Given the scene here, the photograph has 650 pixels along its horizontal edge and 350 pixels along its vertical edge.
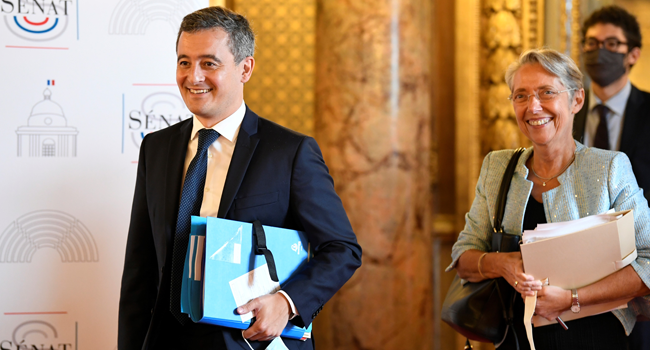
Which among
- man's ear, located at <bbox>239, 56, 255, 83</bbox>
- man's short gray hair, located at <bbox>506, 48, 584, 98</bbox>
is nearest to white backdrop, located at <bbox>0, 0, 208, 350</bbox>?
man's ear, located at <bbox>239, 56, 255, 83</bbox>

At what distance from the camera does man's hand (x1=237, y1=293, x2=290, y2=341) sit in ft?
5.70

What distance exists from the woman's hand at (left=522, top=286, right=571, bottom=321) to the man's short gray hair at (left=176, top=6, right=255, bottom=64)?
56.3 inches

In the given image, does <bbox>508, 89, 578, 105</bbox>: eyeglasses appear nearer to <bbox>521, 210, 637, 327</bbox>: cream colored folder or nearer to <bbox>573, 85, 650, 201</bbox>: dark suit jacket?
<bbox>521, 210, 637, 327</bbox>: cream colored folder

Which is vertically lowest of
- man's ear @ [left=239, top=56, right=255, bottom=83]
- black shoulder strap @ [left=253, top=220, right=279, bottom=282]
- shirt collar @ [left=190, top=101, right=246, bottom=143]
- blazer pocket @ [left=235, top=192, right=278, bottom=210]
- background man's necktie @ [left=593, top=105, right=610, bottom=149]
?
black shoulder strap @ [left=253, top=220, right=279, bottom=282]

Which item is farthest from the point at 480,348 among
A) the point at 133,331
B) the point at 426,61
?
the point at 133,331

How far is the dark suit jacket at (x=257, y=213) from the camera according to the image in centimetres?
188

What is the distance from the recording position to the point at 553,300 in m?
2.11

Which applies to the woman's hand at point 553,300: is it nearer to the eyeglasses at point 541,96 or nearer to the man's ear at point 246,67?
the eyeglasses at point 541,96

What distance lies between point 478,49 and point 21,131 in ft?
10.6

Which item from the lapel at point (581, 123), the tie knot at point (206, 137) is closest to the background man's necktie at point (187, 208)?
the tie knot at point (206, 137)

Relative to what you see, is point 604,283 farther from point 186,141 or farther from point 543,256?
point 186,141

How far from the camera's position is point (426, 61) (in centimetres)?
404

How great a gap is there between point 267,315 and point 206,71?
2.83 feet

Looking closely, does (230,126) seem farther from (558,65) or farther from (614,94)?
(614,94)
